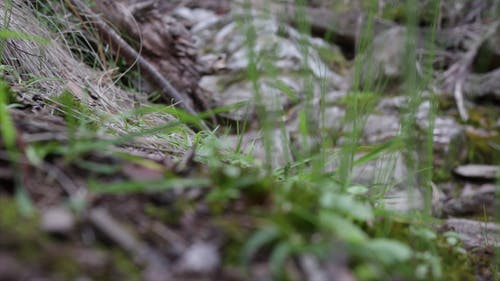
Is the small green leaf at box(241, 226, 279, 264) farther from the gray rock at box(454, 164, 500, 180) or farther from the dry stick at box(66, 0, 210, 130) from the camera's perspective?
the gray rock at box(454, 164, 500, 180)

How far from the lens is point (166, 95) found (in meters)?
2.92

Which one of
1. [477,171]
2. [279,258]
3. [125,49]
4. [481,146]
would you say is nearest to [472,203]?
[477,171]

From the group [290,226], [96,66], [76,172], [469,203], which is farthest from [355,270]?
[469,203]

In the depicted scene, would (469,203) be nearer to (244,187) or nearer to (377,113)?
(377,113)

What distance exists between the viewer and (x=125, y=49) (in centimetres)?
272

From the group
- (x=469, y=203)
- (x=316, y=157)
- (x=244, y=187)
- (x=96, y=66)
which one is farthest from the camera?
(x=469, y=203)

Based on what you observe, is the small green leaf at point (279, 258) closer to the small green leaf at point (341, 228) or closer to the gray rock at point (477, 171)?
the small green leaf at point (341, 228)

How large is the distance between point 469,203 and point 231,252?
2.73 meters

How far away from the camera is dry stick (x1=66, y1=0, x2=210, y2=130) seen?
262 centimetres

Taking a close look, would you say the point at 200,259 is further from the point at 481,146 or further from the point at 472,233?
the point at 481,146

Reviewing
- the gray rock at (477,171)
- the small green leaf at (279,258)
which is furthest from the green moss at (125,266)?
the gray rock at (477,171)

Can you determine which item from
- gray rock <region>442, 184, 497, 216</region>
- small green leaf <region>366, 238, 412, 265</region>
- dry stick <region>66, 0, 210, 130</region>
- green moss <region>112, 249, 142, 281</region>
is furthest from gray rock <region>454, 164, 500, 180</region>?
green moss <region>112, 249, 142, 281</region>

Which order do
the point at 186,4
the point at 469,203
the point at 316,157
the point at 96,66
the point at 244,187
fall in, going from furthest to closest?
1. the point at 186,4
2. the point at 469,203
3. the point at 96,66
4. the point at 316,157
5. the point at 244,187

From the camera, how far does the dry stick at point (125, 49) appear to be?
262 centimetres
